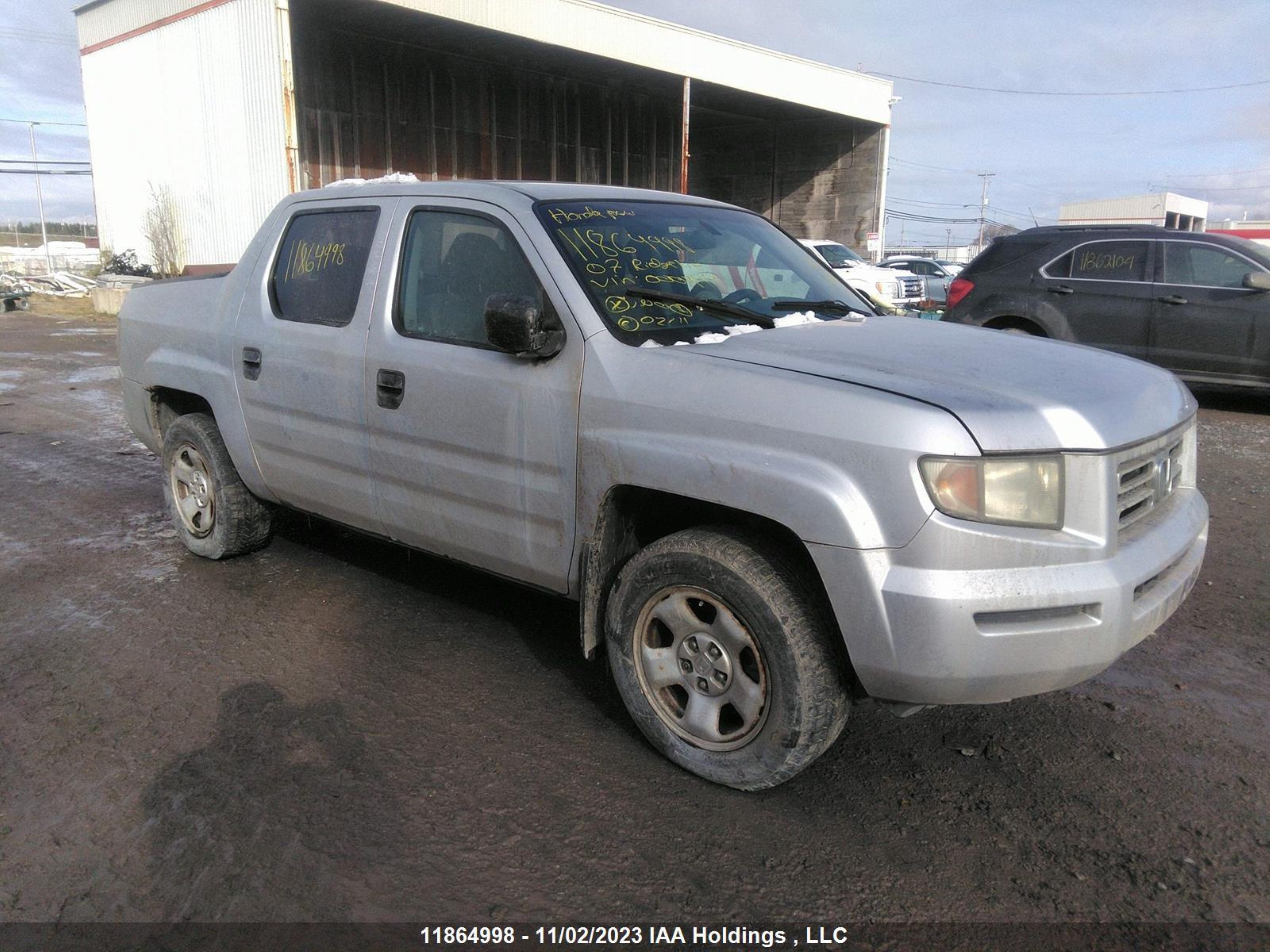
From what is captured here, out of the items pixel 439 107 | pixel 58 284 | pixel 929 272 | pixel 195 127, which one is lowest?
pixel 58 284

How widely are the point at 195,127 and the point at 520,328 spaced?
70.7 feet

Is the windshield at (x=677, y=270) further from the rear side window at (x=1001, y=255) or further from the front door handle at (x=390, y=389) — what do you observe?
the rear side window at (x=1001, y=255)

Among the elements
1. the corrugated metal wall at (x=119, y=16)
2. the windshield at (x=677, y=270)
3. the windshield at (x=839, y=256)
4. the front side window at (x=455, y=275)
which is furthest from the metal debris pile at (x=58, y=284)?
the windshield at (x=677, y=270)

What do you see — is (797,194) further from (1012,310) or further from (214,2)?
(1012,310)

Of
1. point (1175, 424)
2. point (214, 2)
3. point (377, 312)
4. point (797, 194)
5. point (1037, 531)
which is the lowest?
point (1037, 531)

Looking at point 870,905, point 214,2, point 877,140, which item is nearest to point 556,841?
point 870,905

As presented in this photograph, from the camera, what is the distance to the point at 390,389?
154 inches

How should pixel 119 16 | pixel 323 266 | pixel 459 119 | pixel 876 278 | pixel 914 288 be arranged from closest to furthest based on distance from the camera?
pixel 323 266
pixel 876 278
pixel 914 288
pixel 119 16
pixel 459 119

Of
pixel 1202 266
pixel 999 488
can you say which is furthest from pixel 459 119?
pixel 999 488

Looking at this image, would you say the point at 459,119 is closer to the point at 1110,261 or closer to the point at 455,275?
the point at 1110,261

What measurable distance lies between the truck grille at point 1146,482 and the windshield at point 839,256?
53.5ft

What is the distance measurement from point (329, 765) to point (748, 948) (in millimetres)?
1520

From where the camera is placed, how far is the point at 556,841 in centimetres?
290

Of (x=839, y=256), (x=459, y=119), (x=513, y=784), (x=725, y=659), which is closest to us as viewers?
(x=725, y=659)
